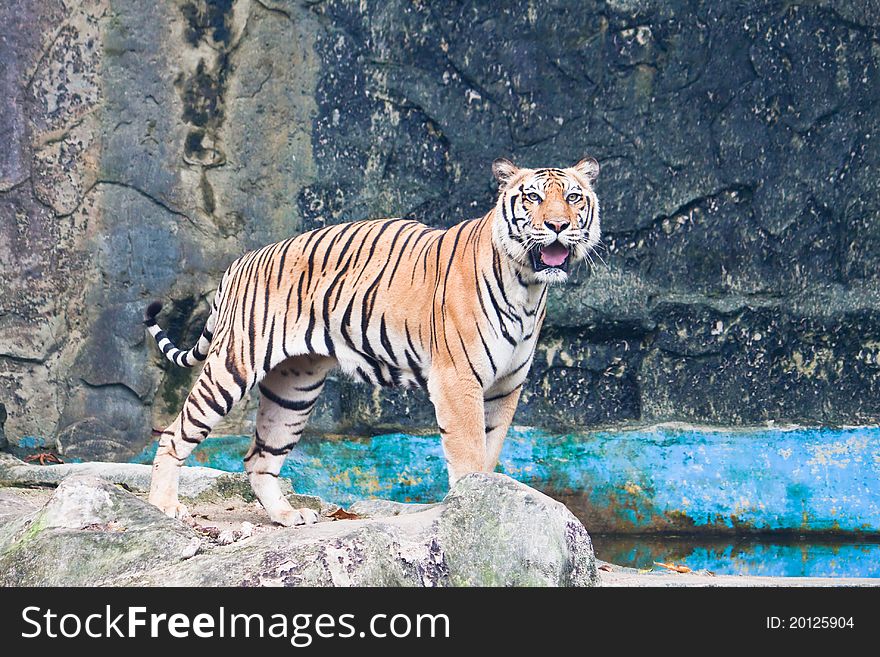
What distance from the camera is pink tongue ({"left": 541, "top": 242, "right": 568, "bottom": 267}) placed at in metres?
4.90

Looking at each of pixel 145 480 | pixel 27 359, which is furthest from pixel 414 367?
pixel 27 359

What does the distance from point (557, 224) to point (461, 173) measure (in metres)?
2.50

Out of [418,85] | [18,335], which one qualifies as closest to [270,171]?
[418,85]

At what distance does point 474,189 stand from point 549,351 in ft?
3.46

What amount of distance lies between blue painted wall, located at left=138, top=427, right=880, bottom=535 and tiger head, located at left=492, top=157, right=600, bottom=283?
232 cm

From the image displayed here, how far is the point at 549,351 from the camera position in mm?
7301

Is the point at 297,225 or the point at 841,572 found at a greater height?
the point at 297,225

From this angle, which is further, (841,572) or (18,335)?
(18,335)

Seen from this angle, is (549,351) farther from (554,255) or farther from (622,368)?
(554,255)

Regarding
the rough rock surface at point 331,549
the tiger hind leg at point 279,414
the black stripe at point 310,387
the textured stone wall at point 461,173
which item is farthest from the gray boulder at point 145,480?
the rough rock surface at point 331,549

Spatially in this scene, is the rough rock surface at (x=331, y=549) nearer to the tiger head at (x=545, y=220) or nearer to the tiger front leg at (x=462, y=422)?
the tiger front leg at (x=462, y=422)

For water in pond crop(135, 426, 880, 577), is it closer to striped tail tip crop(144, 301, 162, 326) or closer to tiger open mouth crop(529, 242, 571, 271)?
striped tail tip crop(144, 301, 162, 326)

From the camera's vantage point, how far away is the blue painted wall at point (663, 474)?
6.88m

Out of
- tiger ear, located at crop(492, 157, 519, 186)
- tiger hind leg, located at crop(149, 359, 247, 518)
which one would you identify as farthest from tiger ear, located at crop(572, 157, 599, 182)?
tiger hind leg, located at crop(149, 359, 247, 518)
